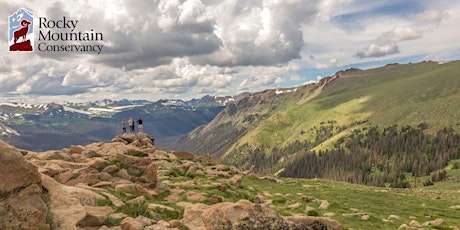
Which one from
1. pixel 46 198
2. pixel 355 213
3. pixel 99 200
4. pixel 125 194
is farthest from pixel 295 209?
pixel 46 198

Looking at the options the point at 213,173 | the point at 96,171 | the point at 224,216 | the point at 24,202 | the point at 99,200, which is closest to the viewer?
the point at 24,202

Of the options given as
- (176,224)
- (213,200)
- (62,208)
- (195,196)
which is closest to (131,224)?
(176,224)

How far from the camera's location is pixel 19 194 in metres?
15.1

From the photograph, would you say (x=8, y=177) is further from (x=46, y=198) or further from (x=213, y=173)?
(x=213, y=173)

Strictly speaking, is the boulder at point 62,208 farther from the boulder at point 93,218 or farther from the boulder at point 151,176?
the boulder at point 151,176

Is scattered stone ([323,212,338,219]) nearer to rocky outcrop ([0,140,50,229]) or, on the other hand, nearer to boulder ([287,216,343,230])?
boulder ([287,216,343,230])

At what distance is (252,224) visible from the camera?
1521 cm

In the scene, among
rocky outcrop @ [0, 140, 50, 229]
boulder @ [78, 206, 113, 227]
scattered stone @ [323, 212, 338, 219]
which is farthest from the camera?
scattered stone @ [323, 212, 338, 219]

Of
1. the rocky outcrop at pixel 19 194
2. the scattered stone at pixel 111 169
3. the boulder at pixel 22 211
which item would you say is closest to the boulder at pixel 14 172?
the rocky outcrop at pixel 19 194

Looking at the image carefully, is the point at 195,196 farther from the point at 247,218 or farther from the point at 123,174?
the point at 247,218

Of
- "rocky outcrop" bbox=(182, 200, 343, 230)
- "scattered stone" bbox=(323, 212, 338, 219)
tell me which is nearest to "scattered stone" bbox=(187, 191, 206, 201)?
"rocky outcrop" bbox=(182, 200, 343, 230)

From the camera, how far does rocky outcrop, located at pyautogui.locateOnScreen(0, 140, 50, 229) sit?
1391 centimetres

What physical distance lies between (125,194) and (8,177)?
10.1 m

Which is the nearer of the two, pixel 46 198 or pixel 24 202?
pixel 24 202
